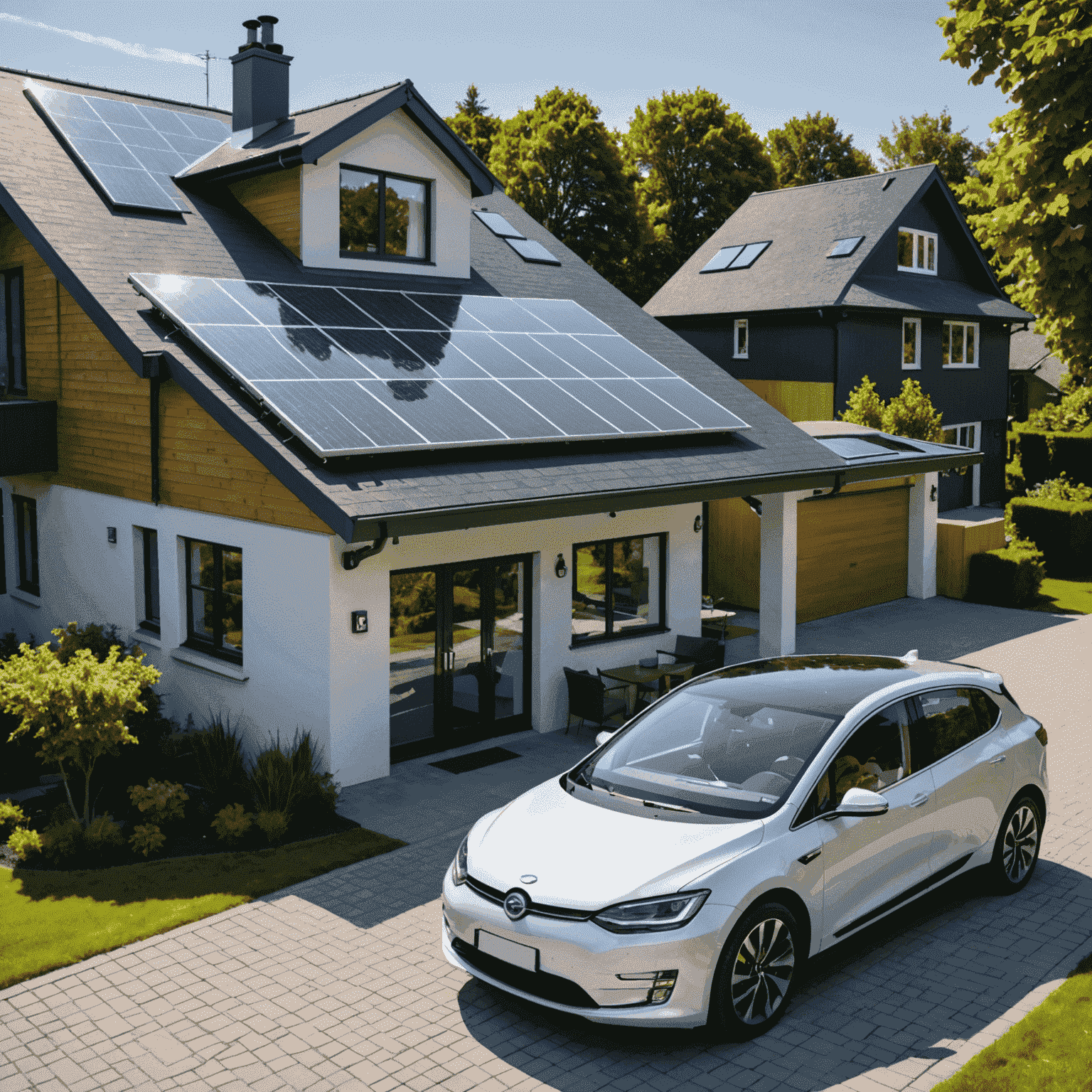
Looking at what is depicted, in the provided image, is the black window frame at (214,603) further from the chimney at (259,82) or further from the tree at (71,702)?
the chimney at (259,82)

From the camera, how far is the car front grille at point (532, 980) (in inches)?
237

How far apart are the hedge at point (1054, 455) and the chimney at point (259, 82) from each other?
83.7 ft

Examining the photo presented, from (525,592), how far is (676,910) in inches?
282

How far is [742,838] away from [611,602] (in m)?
7.74

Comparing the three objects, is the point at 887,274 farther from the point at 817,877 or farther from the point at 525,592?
the point at 817,877

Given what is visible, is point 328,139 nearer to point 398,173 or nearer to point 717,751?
point 398,173

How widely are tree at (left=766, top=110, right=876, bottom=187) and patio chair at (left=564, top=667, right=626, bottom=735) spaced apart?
47793 millimetres

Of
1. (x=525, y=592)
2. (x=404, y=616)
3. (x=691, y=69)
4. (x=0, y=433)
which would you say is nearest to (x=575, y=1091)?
(x=404, y=616)

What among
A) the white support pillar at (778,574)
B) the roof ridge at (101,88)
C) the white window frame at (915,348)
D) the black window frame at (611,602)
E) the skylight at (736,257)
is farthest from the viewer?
the skylight at (736,257)

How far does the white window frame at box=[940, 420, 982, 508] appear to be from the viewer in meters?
32.4

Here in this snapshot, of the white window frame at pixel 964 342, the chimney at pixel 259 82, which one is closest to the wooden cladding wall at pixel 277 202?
the chimney at pixel 259 82

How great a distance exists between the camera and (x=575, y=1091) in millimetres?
5918

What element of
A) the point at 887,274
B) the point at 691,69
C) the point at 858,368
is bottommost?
the point at 858,368

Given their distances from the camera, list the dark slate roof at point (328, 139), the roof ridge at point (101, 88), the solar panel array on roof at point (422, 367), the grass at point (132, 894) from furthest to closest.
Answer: the roof ridge at point (101, 88), the dark slate roof at point (328, 139), the solar panel array on roof at point (422, 367), the grass at point (132, 894)
